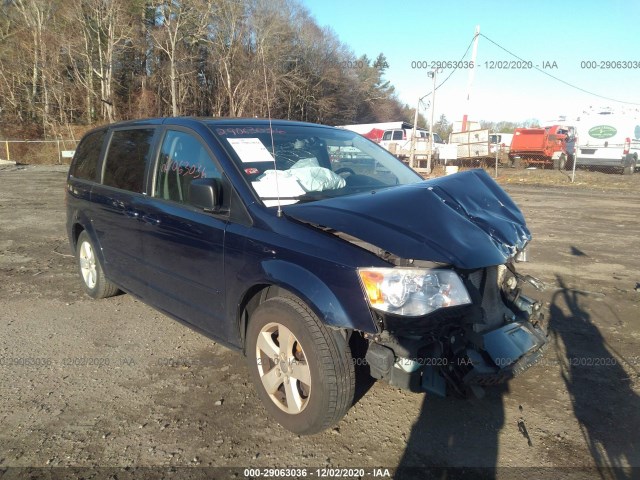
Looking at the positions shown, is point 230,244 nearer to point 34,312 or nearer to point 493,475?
point 493,475

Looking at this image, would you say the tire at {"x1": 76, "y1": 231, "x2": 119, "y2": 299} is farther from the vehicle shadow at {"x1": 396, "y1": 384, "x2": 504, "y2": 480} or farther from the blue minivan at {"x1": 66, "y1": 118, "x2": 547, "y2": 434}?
the vehicle shadow at {"x1": 396, "y1": 384, "x2": 504, "y2": 480}

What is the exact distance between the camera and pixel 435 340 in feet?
8.05

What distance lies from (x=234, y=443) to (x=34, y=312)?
10.1 feet

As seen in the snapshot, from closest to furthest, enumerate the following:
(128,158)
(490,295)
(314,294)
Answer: (314,294), (490,295), (128,158)

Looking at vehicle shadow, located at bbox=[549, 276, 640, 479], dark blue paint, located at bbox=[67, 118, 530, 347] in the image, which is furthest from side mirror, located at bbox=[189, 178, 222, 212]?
vehicle shadow, located at bbox=[549, 276, 640, 479]

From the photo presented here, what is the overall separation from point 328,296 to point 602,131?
83.4 feet

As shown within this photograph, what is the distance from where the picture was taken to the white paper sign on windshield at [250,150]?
10.5ft

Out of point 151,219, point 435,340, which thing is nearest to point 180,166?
point 151,219

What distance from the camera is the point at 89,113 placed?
113 ft

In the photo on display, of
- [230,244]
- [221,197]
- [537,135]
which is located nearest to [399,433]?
[230,244]

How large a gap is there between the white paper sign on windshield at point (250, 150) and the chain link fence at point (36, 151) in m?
29.8

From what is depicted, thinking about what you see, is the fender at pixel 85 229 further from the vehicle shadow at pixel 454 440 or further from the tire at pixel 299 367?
the vehicle shadow at pixel 454 440

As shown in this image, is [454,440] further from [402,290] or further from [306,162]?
[306,162]

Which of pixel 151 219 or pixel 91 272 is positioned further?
pixel 91 272
